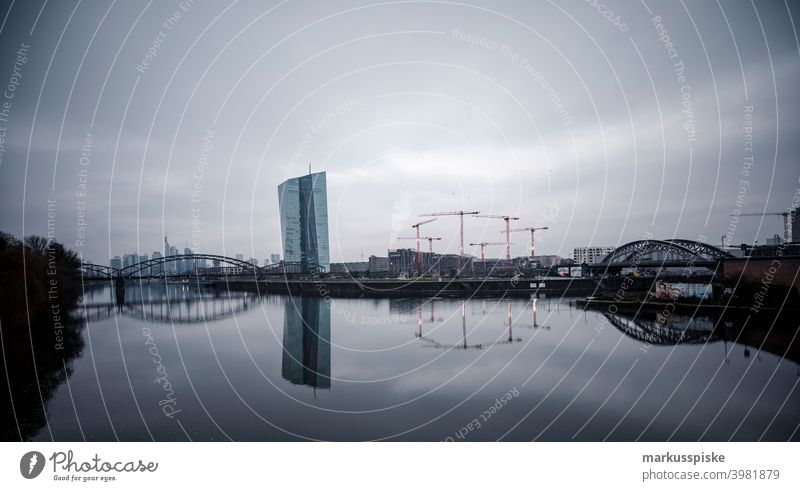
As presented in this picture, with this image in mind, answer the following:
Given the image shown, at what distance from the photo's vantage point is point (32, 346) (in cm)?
1579

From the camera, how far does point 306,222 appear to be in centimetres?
7850

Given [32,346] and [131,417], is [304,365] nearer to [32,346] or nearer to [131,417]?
[131,417]

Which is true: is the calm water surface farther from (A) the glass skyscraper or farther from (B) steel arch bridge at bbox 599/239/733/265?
(A) the glass skyscraper

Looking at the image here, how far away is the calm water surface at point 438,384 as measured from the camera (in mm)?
8180

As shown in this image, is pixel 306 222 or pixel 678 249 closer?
pixel 678 249

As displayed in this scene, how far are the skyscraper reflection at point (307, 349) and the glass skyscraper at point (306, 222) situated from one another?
48460mm

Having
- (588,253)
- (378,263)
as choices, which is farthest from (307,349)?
(588,253)

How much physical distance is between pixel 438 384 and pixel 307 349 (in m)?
7.54

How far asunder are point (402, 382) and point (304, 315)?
19489 millimetres

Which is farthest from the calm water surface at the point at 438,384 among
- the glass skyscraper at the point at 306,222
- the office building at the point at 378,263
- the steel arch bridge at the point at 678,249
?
the office building at the point at 378,263

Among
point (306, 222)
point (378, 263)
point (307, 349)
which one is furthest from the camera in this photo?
point (378, 263)

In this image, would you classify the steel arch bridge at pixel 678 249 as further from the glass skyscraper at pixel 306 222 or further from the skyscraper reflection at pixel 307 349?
the glass skyscraper at pixel 306 222

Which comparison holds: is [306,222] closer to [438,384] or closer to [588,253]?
[438,384]

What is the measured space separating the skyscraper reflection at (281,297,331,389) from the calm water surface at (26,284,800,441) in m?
0.10
